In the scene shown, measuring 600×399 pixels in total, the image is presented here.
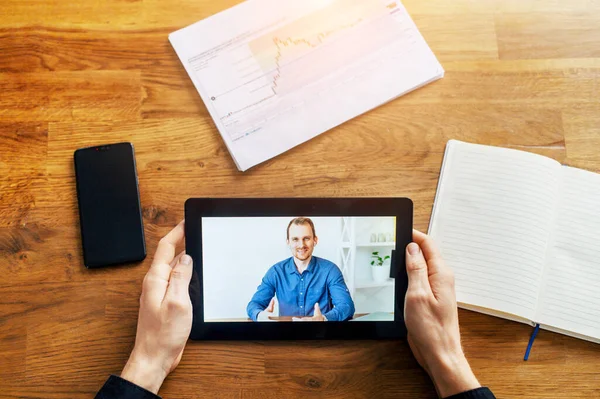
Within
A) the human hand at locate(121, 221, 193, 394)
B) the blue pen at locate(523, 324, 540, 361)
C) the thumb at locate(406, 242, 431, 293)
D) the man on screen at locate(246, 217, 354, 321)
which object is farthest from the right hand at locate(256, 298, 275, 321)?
the blue pen at locate(523, 324, 540, 361)

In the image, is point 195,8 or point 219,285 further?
point 195,8

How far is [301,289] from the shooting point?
2.45 ft

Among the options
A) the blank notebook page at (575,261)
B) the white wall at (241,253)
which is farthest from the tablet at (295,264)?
the blank notebook page at (575,261)

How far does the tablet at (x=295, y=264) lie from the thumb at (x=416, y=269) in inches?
0.4

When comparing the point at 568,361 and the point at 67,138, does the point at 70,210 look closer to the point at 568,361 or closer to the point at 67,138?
the point at 67,138

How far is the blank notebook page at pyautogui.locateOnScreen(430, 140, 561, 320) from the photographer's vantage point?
30.7 inches

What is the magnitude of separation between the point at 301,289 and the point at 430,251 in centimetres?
20

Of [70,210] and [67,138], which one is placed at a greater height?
[67,138]

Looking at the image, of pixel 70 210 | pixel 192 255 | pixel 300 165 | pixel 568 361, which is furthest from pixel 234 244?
pixel 568 361

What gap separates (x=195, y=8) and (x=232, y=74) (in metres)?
0.14

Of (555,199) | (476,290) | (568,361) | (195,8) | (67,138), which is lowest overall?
(568,361)

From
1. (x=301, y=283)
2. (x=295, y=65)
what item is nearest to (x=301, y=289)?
(x=301, y=283)

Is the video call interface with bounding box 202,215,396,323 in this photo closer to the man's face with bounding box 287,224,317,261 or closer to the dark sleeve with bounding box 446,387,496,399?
the man's face with bounding box 287,224,317,261

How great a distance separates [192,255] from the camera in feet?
2.43
